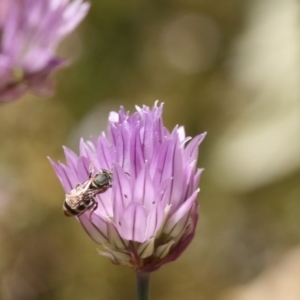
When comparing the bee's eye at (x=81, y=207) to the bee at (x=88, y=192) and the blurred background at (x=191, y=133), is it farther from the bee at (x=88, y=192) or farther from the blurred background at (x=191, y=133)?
the blurred background at (x=191, y=133)

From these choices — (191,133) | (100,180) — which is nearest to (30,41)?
(100,180)

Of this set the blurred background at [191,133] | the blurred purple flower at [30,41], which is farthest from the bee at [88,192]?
the blurred background at [191,133]

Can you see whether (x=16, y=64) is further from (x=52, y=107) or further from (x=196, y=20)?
(x=196, y=20)

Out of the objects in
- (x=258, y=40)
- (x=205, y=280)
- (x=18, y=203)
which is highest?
(x=258, y=40)

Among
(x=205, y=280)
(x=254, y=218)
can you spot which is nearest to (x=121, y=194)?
(x=205, y=280)

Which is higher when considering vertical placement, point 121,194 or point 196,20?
point 196,20

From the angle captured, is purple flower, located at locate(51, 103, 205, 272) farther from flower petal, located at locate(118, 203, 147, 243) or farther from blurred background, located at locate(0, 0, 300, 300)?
blurred background, located at locate(0, 0, 300, 300)
